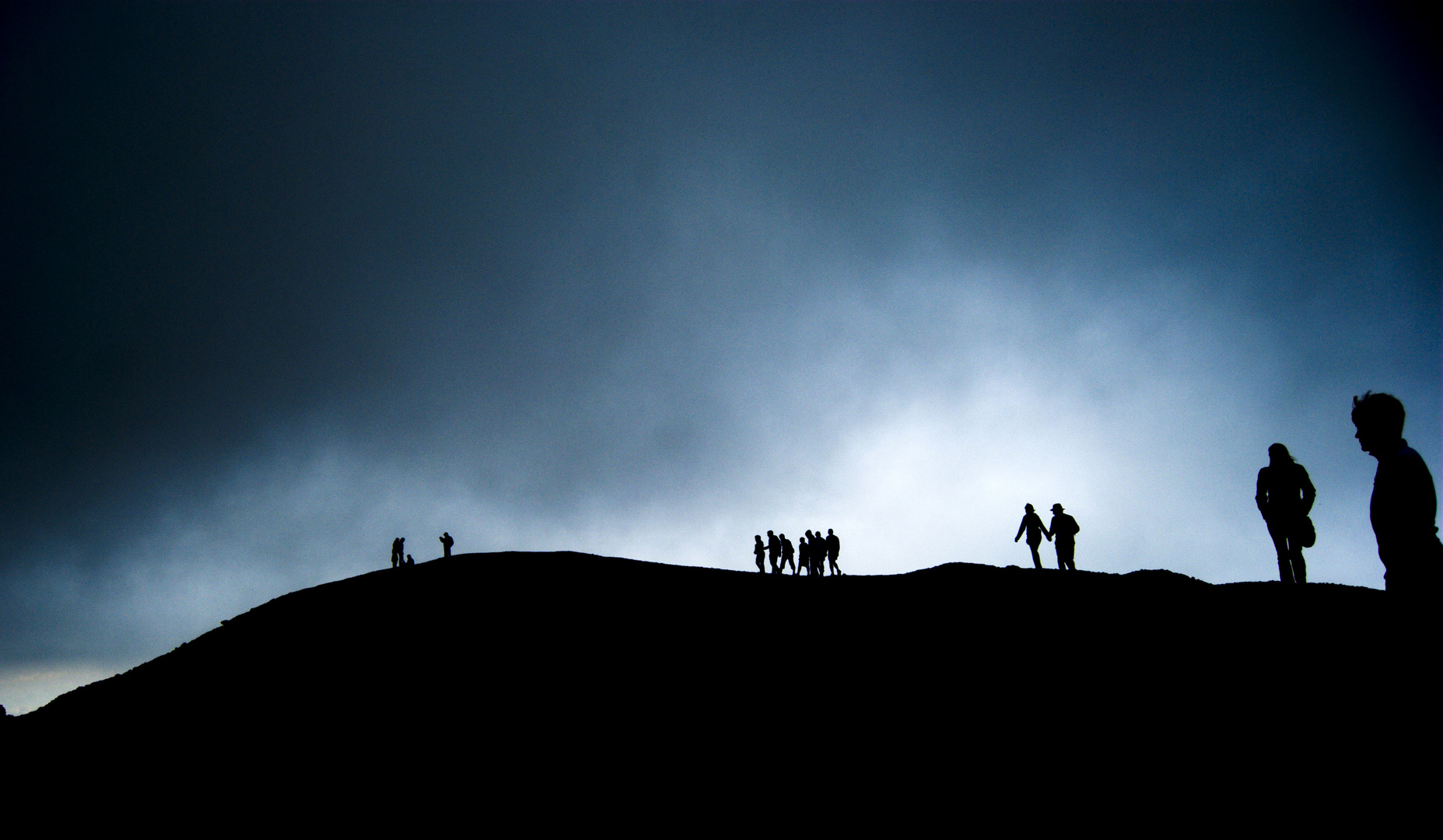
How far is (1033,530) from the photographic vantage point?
19500 millimetres

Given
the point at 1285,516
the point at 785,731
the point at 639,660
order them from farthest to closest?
the point at 1285,516 < the point at 639,660 < the point at 785,731

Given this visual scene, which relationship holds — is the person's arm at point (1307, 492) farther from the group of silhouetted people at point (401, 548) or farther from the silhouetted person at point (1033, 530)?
the group of silhouetted people at point (401, 548)

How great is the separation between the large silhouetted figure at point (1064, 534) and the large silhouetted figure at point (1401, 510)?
1467 centimetres

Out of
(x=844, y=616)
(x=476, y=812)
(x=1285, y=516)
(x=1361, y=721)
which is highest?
(x=1285, y=516)

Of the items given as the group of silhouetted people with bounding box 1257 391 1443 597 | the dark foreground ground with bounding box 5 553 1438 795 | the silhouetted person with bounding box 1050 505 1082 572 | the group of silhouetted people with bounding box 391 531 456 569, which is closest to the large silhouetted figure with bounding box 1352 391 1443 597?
the group of silhouetted people with bounding box 1257 391 1443 597

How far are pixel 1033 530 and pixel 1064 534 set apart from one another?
5.32 ft

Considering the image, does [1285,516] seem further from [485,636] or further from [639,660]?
[485,636]

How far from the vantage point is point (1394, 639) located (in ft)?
13.9

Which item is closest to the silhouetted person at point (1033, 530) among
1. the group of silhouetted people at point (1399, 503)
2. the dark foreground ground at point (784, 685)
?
the dark foreground ground at point (784, 685)

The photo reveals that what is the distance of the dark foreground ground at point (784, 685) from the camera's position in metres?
6.38

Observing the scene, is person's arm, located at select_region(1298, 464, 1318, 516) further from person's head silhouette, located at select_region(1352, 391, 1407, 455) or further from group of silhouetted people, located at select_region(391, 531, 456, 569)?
group of silhouetted people, located at select_region(391, 531, 456, 569)

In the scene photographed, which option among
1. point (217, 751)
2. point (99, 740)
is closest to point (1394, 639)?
point (217, 751)

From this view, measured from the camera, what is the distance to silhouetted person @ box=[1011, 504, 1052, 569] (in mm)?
19250

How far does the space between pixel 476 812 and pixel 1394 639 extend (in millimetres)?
7935
